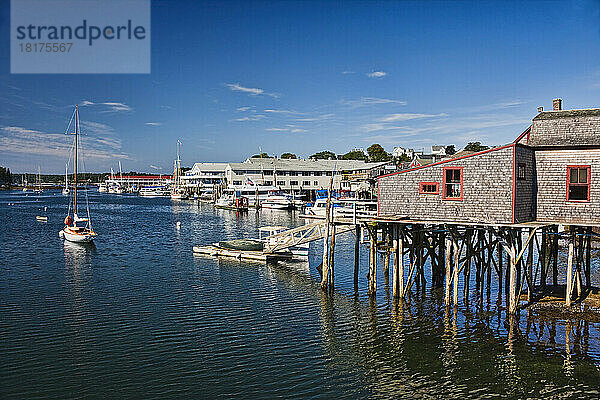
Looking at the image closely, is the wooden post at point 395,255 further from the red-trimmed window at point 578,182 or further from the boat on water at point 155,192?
the boat on water at point 155,192

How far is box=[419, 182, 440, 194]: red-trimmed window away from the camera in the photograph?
25.2 meters

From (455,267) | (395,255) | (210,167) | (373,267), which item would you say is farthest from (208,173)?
(455,267)

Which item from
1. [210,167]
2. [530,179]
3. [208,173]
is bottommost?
[530,179]

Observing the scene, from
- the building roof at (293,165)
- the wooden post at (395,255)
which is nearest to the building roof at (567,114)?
the wooden post at (395,255)

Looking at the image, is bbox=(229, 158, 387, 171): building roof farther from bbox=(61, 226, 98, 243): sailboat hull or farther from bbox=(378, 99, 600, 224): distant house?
bbox=(378, 99, 600, 224): distant house

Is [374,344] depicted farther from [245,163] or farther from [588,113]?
[245,163]

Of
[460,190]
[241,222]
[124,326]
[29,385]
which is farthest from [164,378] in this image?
[241,222]

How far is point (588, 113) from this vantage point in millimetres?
23922

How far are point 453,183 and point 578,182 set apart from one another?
5.71 metres

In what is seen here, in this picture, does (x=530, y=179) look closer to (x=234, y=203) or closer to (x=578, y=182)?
(x=578, y=182)

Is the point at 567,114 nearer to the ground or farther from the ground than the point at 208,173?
nearer to the ground

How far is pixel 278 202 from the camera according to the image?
325ft

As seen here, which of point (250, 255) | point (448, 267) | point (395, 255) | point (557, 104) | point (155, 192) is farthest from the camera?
point (155, 192)

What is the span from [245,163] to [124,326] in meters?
111
